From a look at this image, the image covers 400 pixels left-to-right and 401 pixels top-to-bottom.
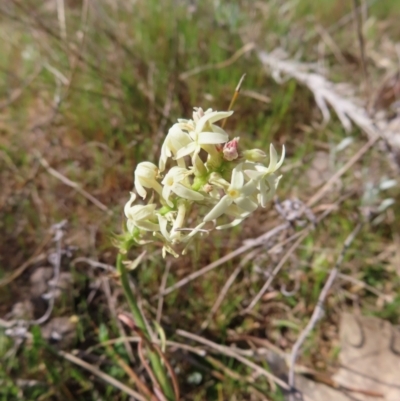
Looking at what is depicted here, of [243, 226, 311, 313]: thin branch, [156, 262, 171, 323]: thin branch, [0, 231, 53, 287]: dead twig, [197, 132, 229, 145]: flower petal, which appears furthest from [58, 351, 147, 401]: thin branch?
[197, 132, 229, 145]: flower petal

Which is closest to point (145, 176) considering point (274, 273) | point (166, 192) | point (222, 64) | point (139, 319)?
point (166, 192)

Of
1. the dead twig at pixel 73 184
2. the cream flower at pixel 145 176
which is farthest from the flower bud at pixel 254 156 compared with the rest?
the dead twig at pixel 73 184

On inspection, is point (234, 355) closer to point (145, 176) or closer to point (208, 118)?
point (145, 176)

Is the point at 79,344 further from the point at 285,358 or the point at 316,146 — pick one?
the point at 316,146

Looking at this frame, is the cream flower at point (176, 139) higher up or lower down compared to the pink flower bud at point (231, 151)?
higher up

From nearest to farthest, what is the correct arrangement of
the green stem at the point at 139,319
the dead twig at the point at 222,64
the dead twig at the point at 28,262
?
the green stem at the point at 139,319, the dead twig at the point at 28,262, the dead twig at the point at 222,64

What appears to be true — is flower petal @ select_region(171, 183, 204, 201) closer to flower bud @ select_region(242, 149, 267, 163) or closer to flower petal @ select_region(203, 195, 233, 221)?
flower petal @ select_region(203, 195, 233, 221)

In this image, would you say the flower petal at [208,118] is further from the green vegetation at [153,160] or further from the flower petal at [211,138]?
the green vegetation at [153,160]
